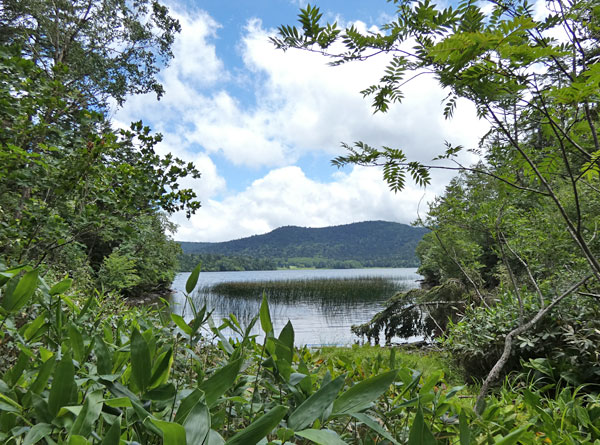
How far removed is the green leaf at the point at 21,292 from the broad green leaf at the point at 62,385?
208 mm

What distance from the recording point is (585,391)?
318 centimetres

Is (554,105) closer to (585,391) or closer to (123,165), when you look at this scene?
(585,391)

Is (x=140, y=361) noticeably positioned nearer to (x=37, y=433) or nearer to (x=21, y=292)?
(x=37, y=433)

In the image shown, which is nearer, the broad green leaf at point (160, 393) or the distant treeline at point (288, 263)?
the broad green leaf at point (160, 393)

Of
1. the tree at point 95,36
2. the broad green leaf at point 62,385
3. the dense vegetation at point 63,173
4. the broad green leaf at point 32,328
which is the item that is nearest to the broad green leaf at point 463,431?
the broad green leaf at point 62,385

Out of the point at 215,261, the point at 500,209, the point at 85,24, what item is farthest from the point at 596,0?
the point at 215,261

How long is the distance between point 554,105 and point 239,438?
6.91 ft

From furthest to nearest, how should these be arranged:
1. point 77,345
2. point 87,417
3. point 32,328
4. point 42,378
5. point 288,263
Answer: point 288,263, point 32,328, point 77,345, point 42,378, point 87,417

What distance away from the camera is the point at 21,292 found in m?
0.63

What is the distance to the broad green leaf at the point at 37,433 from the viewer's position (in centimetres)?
48

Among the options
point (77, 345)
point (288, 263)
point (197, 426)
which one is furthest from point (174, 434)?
point (288, 263)

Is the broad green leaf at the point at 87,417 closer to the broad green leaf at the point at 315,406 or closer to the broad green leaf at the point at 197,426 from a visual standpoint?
the broad green leaf at the point at 197,426

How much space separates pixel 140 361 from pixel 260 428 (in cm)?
26

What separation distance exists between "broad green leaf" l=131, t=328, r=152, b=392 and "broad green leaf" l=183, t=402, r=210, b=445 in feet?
0.52
